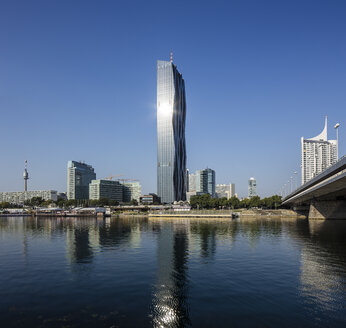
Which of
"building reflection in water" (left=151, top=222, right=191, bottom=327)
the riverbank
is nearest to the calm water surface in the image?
"building reflection in water" (left=151, top=222, right=191, bottom=327)

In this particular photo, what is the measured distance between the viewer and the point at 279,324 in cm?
2233

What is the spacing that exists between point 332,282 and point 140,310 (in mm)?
23498

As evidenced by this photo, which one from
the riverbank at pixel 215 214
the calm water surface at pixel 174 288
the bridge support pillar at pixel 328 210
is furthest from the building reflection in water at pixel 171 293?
the riverbank at pixel 215 214

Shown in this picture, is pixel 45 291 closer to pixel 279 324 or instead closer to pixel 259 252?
pixel 279 324

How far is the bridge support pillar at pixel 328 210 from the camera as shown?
13062cm

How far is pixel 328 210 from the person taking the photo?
134 meters

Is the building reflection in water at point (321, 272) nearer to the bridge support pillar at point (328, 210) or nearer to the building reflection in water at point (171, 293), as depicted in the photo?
the building reflection in water at point (171, 293)

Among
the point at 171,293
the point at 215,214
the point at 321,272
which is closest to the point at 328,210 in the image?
the point at 215,214

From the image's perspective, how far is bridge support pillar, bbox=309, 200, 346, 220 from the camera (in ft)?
429

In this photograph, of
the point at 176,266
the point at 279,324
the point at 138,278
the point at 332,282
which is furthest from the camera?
the point at 176,266

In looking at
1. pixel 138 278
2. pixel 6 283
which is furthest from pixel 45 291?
pixel 138 278

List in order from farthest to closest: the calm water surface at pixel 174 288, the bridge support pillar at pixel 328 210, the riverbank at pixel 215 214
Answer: the riverbank at pixel 215 214 → the bridge support pillar at pixel 328 210 → the calm water surface at pixel 174 288

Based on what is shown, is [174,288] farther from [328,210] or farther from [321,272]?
[328,210]

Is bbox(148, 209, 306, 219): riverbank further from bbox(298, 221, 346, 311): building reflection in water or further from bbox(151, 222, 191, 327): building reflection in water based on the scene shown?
bbox(151, 222, 191, 327): building reflection in water
